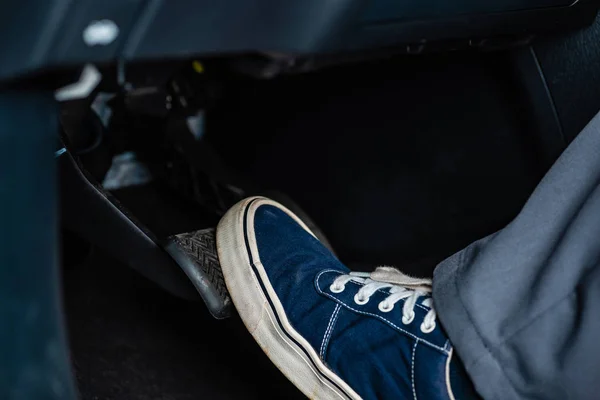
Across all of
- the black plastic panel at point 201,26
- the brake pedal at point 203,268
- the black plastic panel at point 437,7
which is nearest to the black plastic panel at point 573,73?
the black plastic panel at point 437,7

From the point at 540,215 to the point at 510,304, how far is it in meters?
0.09

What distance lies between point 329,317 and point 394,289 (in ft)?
0.26

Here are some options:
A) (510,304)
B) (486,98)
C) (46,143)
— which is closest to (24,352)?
(46,143)

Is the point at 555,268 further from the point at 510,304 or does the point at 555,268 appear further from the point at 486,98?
the point at 486,98

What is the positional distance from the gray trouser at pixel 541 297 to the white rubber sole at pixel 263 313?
17 centimetres

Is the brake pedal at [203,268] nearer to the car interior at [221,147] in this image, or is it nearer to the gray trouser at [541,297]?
the car interior at [221,147]

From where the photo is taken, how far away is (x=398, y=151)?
125 cm

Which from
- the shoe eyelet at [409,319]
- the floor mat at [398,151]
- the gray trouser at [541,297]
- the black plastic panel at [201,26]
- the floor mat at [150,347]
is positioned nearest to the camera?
the black plastic panel at [201,26]

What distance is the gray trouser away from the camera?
0.61 meters

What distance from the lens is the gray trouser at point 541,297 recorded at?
61 cm

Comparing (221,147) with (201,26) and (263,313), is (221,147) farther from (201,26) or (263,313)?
(201,26)

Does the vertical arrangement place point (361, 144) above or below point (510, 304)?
below

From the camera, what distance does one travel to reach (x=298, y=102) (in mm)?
1350

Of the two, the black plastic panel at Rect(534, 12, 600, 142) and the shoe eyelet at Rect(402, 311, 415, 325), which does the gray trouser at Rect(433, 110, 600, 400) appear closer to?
the shoe eyelet at Rect(402, 311, 415, 325)
